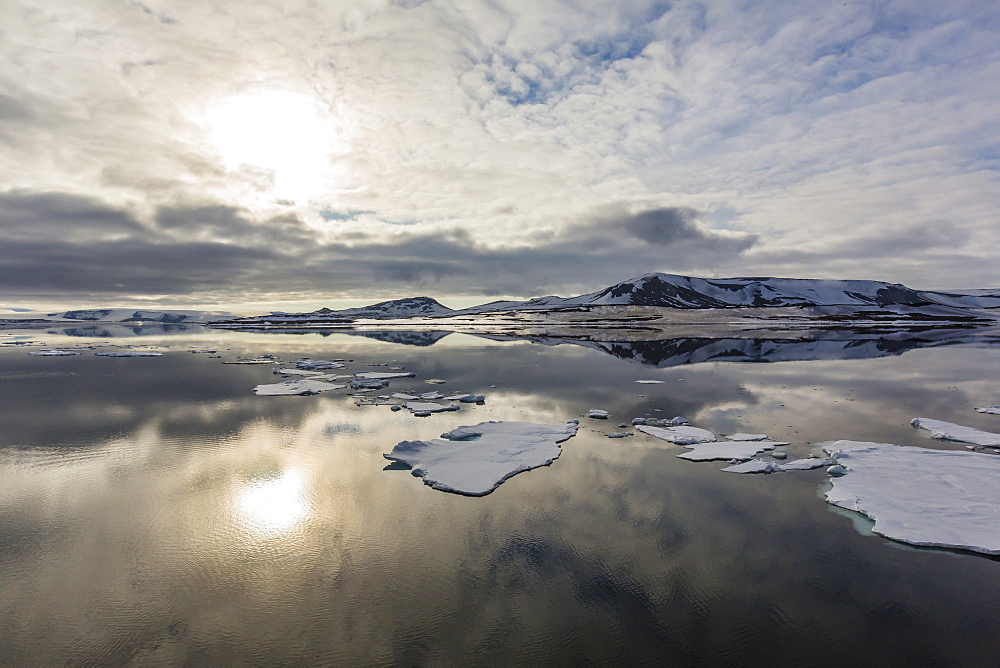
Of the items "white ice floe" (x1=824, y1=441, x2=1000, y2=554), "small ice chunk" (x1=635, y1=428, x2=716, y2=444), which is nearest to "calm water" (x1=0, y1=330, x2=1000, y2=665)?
"white ice floe" (x1=824, y1=441, x2=1000, y2=554)

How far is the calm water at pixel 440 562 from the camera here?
482 centimetres

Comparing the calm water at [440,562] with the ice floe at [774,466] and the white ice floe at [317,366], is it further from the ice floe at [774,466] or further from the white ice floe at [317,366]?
the white ice floe at [317,366]

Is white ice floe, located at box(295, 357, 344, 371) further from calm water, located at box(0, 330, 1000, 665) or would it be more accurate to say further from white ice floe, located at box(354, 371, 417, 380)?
calm water, located at box(0, 330, 1000, 665)

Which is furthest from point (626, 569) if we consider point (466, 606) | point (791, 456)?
point (791, 456)

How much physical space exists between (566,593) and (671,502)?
3351mm

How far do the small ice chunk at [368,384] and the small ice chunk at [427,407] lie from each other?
4624mm

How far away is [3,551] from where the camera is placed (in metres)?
6.67

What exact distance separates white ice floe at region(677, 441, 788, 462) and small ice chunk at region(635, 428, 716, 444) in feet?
1.07

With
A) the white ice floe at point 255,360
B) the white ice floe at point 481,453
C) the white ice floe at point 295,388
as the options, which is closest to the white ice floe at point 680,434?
the white ice floe at point 481,453

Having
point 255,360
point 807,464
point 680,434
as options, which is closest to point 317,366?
point 255,360

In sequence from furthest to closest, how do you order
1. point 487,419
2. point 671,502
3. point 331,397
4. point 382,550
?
point 331,397 < point 487,419 < point 671,502 < point 382,550

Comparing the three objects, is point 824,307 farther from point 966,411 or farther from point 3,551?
point 3,551

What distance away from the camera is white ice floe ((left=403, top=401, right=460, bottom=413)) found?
Result: 15.2 metres

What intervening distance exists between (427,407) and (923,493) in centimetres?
1250
